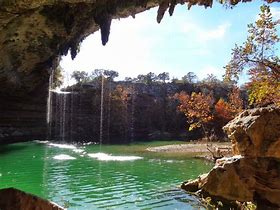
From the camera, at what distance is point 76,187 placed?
61.7ft

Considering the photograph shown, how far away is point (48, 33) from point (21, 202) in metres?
28.4

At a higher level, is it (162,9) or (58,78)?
(58,78)

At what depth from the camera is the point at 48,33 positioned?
32125mm

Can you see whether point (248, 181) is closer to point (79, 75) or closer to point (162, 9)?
point (162, 9)

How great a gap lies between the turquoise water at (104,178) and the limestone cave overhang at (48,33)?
8802mm

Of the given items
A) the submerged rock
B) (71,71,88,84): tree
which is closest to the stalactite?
the submerged rock

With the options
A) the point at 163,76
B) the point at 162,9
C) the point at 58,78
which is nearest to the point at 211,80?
the point at 163,76

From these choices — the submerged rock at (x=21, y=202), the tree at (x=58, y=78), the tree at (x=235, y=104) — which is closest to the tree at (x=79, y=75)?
the tree at (x=58, y=78)

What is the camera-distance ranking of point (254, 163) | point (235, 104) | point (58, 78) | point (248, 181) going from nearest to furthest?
point (254, 163)
point (248, 181)
point (235, 104)
point (58, 78)

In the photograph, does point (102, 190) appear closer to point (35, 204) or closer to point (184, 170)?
point (184, 170)

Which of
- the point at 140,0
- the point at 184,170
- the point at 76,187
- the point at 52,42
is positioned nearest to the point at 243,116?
the point at 76,187

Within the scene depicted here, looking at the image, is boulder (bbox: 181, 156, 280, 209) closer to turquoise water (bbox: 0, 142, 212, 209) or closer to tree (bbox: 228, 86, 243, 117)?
turquoise water (bbox: 0, 142, 212, 209)

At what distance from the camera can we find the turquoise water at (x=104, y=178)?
15.9 metres

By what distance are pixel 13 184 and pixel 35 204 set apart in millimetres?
14330
